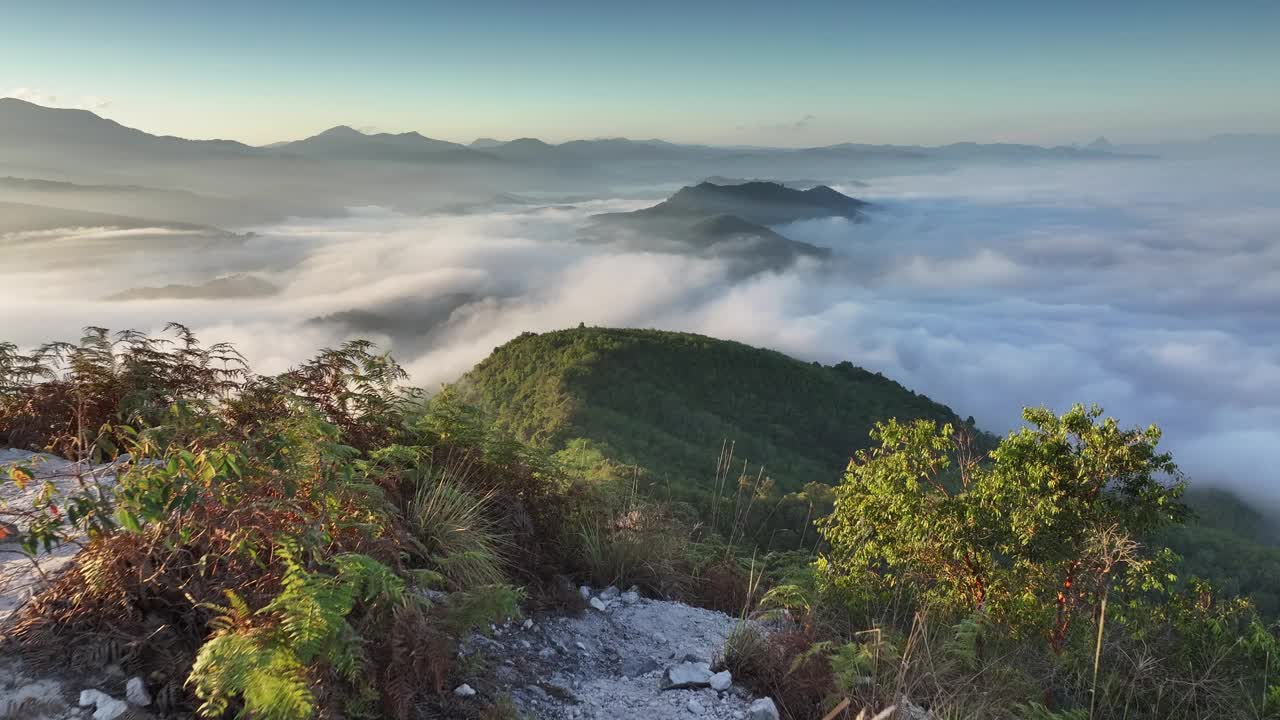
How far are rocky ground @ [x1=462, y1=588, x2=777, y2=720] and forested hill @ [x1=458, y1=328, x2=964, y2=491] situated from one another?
163ft

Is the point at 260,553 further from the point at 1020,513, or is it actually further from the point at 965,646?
the point at 1020,513

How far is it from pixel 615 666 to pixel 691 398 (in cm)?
8074

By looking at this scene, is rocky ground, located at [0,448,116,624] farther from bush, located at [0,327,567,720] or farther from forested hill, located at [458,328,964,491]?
forested hill, located at [458,328,964,491]

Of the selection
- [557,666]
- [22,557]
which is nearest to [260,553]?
[22,557]

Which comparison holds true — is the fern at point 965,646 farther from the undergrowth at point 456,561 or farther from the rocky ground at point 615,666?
the rocky ground at point 615,666

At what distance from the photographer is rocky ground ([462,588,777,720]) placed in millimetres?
4825

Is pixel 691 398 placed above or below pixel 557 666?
below

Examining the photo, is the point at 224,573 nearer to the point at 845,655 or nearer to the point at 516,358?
the point at 845,655

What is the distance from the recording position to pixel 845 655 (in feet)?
16.8

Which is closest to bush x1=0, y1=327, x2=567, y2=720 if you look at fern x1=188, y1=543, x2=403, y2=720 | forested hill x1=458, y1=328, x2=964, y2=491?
fern x1=188, y1=543, x2=403, y2=720

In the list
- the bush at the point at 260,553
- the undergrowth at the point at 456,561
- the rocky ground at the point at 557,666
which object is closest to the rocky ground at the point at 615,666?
the rocky ground at the point at 557,666

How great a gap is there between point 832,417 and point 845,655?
3453 inches

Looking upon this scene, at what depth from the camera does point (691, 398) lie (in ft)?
283

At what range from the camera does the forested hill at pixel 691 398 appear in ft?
213
